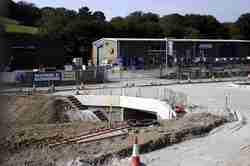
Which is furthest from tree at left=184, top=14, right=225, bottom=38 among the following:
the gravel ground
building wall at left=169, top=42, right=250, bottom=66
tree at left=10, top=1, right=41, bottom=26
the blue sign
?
the gravel ground

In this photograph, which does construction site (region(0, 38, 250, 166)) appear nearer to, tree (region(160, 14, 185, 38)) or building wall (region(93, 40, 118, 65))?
building wall (region(93, 40, 118, 65))

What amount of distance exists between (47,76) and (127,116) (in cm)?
1049

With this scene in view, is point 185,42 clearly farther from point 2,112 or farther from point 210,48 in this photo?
point 2,112

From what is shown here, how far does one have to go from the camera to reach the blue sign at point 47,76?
31.0 meters

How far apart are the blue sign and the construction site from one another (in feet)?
0.25

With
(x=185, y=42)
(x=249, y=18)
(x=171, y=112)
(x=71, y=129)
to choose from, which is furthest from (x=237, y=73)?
(x=249, y=18)

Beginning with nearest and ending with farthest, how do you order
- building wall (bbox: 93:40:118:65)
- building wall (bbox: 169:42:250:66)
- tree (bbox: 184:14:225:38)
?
building wall (bbox: 93:40:118:65)
building wall (bbox: 169:42:250:66)
tree (bbox: 184:14:225:38)

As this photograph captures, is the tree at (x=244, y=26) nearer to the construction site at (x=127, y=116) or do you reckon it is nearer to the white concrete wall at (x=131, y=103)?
the construction site at (x=127, y=116)

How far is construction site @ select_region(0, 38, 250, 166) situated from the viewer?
9.53 m

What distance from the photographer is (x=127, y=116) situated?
2333 cm

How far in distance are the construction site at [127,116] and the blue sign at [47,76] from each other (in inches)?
3.0

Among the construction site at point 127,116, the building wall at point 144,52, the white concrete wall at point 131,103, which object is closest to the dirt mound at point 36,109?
the construction site at point 127,116

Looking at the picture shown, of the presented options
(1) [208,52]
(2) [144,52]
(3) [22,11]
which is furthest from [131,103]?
(1) [208,52]

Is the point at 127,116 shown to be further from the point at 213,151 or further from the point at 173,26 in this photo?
the point at 173,26
